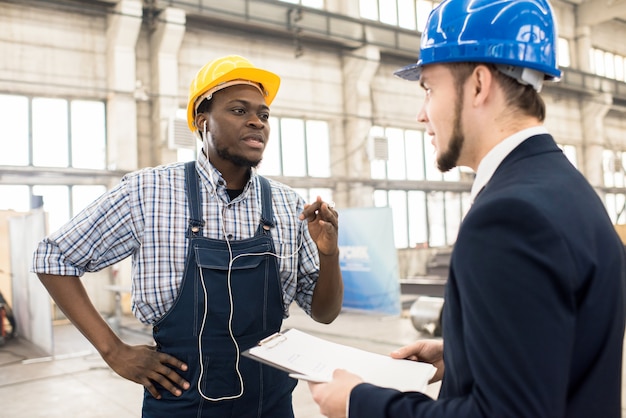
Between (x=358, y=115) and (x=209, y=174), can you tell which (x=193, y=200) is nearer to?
(x=209, y=174)

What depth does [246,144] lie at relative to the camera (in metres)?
2.17

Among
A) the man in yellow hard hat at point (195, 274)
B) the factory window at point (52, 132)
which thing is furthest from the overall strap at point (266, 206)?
the factory window at point (52, 132)

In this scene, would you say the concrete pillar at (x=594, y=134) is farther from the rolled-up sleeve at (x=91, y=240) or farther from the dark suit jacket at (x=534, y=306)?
the dark suit jacket at (x=534, y=306)

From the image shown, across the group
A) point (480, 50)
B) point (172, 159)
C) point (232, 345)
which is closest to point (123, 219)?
point (232, 345)

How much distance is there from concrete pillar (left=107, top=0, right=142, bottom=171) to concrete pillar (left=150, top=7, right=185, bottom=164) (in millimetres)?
520

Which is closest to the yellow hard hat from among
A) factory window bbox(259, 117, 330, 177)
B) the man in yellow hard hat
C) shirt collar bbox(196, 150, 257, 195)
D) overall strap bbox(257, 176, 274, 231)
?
the man in yellow hard hat

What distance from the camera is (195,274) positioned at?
73.6 inches

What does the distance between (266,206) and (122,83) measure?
9859 mm

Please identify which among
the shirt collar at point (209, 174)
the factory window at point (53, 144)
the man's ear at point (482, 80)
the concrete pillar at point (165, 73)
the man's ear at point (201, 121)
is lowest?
the shirt collar at point (209, 174)

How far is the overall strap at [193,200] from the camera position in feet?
6.36

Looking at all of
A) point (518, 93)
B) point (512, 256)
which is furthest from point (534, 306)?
point (518, 93)

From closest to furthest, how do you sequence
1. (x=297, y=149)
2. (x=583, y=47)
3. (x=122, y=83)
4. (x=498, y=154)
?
(x=498, y=154) → (x=122, y=83) → (x=297, y=149) → (x=583, y=47)

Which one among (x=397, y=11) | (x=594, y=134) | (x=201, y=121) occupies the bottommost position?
(x=201, y=121)

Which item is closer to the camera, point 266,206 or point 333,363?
point 333,363
